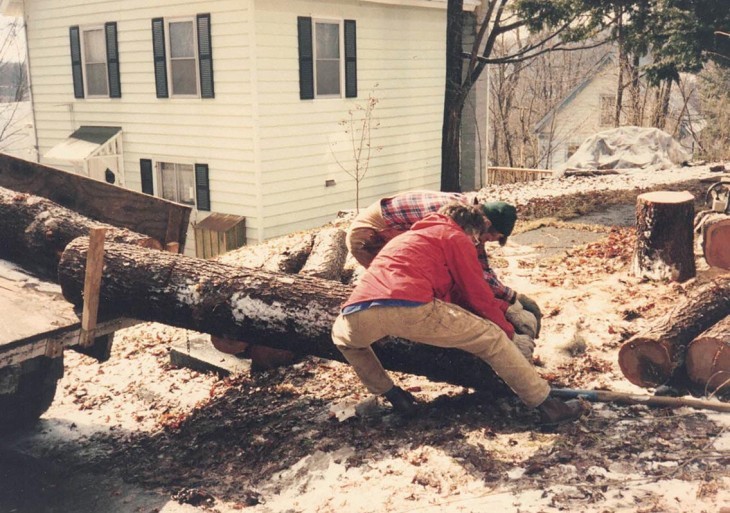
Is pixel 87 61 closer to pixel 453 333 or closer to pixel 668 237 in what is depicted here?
pixel 668 237

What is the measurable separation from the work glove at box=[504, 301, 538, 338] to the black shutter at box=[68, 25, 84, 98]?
14369 millimetres

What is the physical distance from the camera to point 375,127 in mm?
16594

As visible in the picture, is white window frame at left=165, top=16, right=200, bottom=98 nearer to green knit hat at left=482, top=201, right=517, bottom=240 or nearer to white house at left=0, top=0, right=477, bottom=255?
white house at left=0, top=0, right=477, bottom=255

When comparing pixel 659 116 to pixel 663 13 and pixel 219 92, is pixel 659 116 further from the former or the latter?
pixel 219 92

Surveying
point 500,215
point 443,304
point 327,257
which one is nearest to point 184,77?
point 327,257

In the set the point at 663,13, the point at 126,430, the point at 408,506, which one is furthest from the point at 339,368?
the point at 663,13

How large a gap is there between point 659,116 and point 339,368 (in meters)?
21.3

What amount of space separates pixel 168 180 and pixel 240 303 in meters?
10.9

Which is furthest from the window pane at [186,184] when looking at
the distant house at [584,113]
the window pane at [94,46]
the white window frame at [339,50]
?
the distant house at [584,113]

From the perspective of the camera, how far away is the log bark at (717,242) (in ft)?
25.3

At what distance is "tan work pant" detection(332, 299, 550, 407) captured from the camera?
467 cm

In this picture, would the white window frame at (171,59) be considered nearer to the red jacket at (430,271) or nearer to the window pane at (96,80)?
the window pane at (96,80)

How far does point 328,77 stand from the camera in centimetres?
1549

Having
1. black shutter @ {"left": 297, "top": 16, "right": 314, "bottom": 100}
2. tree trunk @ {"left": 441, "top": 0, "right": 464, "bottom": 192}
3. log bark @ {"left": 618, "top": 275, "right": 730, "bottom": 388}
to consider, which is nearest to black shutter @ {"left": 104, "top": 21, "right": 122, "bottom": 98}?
black shutter @ {"left": 297, "top": 16, "right": 314, "bottom": 100}
